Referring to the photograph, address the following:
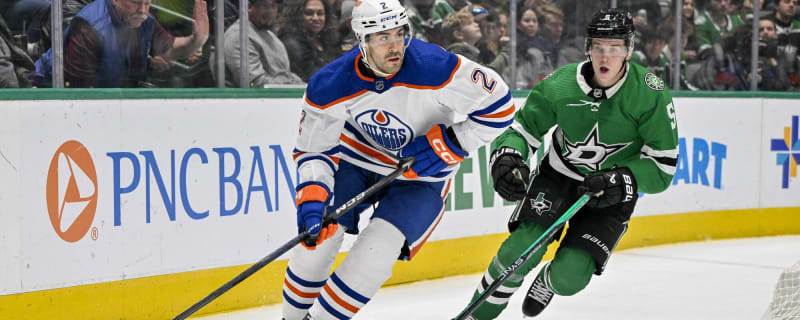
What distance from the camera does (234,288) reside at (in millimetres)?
4270

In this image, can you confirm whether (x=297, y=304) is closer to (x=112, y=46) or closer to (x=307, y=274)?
(x=307, y=274)

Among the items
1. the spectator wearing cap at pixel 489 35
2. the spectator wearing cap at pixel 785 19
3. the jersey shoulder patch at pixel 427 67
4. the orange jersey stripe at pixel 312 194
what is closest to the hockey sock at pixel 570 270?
the jersey shoulder patch at pixel 427 67

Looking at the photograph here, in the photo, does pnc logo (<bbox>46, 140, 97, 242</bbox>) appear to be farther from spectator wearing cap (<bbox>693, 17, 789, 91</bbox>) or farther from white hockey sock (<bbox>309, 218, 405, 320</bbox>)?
spectator wearing cap (<bbox>693, 17, 789, 91</bbox>)

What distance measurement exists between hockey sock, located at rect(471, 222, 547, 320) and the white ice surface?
2.51ft

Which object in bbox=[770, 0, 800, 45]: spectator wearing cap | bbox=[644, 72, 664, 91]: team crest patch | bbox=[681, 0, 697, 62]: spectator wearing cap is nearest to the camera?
bbox=[644, 72, 664, 91]: team crest patch

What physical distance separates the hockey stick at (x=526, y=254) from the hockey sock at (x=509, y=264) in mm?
80

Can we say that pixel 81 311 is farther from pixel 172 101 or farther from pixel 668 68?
pixel 668 68

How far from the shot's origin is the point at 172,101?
4023 mm

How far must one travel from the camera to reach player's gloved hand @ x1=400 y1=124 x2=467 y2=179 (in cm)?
300

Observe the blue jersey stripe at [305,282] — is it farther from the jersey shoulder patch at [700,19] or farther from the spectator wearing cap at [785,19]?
the spectator wearing cap at [785,19]

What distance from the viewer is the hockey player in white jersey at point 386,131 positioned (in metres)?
2.90

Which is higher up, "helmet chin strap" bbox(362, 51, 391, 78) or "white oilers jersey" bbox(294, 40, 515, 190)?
"helmet chin strap" bbox(362, 51, 391, 78)

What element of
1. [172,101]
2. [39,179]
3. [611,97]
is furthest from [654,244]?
[39,179]

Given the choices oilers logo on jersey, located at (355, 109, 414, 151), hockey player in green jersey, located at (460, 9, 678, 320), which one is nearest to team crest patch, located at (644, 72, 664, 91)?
hockey player in green jersey, located at (460, 9, 678, 320)
